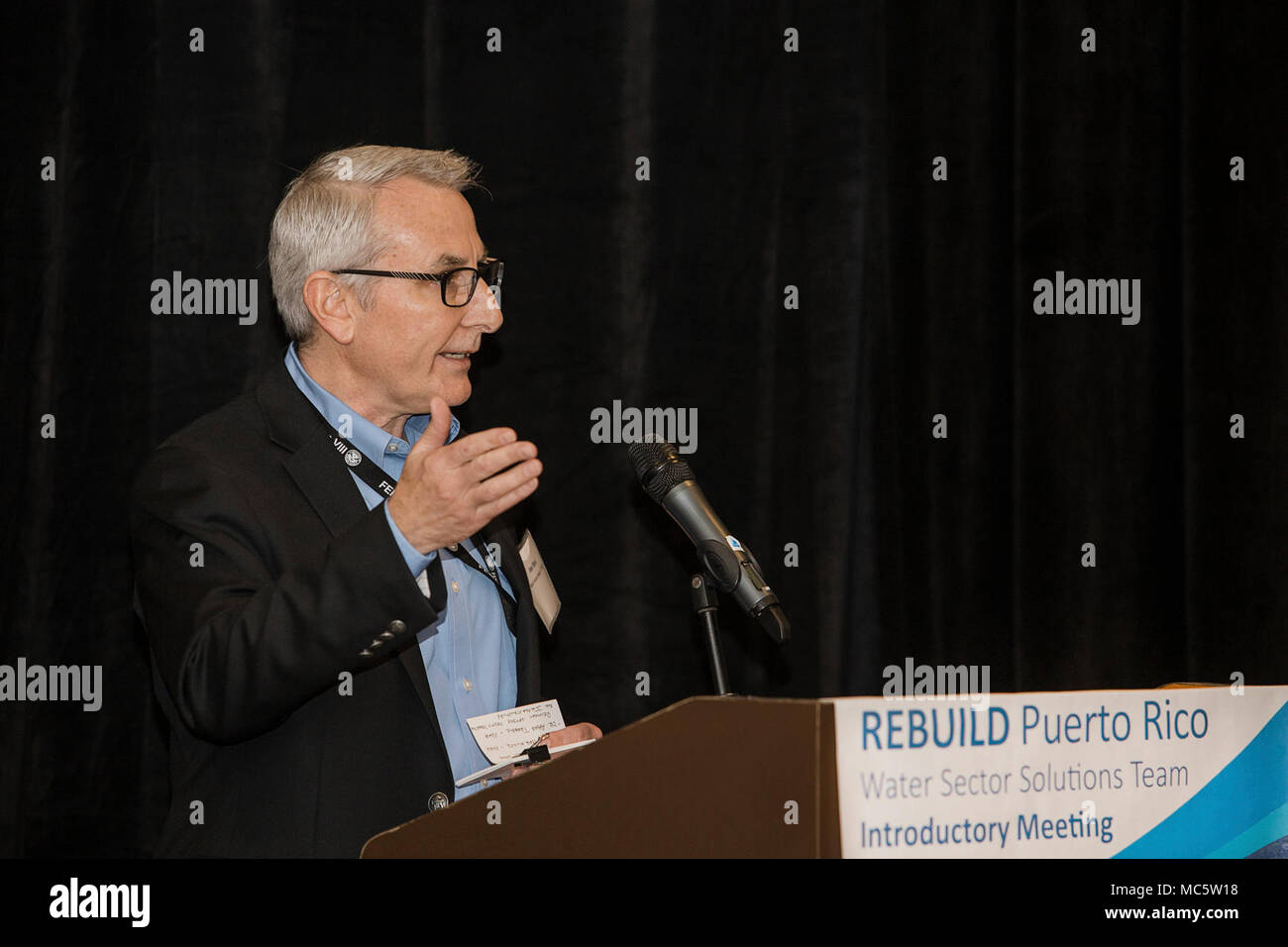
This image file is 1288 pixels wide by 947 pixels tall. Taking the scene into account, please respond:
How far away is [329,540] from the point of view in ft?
5.73

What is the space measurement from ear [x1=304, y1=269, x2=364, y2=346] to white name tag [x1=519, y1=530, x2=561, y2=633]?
461mm

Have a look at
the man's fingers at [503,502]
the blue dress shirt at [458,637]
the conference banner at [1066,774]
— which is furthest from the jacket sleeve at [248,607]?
the conference banner at [1066,774]

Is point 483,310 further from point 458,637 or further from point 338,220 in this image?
point 458,637

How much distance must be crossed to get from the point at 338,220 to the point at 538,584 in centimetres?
68

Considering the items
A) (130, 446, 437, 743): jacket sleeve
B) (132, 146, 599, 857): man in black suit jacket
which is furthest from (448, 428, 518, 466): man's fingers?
(130, 446, 437, 743): jacket sleeve

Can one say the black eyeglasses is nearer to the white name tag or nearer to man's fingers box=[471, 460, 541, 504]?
the white name tag

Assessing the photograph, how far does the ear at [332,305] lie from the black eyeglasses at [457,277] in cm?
3

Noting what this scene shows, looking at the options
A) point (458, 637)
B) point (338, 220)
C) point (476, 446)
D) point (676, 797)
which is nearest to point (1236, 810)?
point (676, 797)

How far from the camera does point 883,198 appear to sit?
3057 mm

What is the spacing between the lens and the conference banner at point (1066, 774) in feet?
3.69

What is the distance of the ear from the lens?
6.41 ft

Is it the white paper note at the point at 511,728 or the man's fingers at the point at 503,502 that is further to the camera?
the white paper note at the point at 511,728

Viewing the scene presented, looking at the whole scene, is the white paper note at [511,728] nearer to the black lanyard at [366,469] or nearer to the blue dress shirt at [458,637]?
the blue dress shirt at [458,637]
